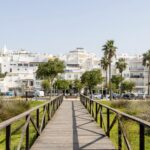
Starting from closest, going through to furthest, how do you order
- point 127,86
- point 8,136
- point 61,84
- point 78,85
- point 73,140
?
1. point 8,136
2. point 73,140
3. point 127,86
4. point 61,84
5. point 78,85

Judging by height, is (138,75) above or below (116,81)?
above

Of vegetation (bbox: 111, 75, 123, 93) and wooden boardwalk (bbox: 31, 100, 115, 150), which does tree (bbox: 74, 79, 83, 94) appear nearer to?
vegetation (bbox: 111, 75, 123, 93)

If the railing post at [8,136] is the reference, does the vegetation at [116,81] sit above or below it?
above

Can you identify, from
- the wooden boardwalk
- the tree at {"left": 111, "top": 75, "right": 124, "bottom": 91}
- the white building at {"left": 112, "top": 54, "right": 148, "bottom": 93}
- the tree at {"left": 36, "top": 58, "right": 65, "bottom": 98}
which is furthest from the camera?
the white building at {"left": 112, "top": 54, "right": 148, "bottom": 93}

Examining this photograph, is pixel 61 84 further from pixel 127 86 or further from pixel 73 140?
pixel 73 140

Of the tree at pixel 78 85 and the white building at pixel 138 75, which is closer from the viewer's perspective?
the tree at pixel 78 85

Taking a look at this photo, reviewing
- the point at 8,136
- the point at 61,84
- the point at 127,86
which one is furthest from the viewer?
the point at 61,84

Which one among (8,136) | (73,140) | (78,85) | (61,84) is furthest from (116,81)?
(8,136)

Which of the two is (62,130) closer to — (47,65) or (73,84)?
(47,65)

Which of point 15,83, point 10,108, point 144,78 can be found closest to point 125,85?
point 144,78

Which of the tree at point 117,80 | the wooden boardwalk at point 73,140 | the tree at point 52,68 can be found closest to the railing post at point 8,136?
the wooden boardwalk at point 73,140

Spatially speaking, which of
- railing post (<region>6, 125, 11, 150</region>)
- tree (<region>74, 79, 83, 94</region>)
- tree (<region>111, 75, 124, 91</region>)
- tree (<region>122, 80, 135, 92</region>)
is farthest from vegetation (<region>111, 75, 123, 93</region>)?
railing post (<region>6, 125, 11, 150</region>)

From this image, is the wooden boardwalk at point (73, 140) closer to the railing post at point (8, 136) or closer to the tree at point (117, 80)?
the railing post at point (8, 136)

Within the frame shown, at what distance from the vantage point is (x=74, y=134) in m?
12.5
